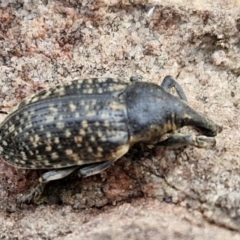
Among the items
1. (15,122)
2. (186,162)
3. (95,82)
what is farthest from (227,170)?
(15,122)

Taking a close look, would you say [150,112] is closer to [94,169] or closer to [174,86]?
[174,86]

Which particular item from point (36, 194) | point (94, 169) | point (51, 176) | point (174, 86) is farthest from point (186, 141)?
point (36, 194)

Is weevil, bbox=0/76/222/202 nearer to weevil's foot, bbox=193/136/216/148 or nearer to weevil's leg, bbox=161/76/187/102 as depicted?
weevil's foot, bbox=193/136/216/148

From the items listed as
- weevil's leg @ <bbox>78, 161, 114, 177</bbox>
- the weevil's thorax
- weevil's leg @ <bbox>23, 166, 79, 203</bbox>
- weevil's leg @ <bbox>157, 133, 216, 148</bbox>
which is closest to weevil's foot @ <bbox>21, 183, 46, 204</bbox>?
weevil's leg @ <bbox>23, 166, 79, 203</bbox>

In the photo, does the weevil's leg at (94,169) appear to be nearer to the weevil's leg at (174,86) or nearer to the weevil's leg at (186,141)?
the weevil's leg at (186,141)

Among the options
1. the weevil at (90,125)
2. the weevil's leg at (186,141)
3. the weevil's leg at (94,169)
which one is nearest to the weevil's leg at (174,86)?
the weevil at (90,125)

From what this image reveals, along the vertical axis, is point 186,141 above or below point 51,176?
above
